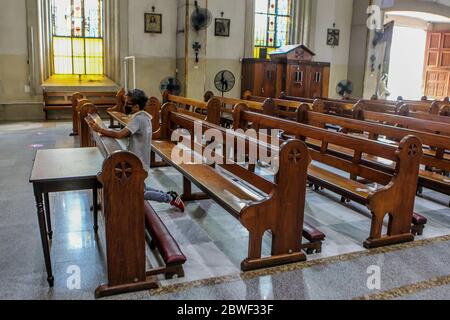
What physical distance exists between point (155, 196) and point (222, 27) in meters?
8.28

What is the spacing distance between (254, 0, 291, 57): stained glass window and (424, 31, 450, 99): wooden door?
6276 mm

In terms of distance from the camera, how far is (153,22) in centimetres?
1034

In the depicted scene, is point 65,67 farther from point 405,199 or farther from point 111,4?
point 405,199

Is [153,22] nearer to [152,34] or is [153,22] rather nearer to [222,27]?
[152,34]

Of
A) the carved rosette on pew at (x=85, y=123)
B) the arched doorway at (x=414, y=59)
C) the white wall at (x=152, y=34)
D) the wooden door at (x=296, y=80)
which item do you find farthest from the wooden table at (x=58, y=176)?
the arched doorway at (x=414, y=59)

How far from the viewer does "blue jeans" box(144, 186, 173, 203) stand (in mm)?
3525

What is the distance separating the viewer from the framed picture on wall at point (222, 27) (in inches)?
Answer: 429

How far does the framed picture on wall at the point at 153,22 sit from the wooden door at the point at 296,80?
337 centimetres

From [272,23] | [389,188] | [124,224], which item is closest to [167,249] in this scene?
[124,224]

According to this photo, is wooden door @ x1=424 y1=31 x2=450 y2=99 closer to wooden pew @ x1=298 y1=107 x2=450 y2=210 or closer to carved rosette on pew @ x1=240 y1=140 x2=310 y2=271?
wooden pew @ x1=298 y1=107 x2=450 y2=210

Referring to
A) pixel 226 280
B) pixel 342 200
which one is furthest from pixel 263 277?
pixel 342 200

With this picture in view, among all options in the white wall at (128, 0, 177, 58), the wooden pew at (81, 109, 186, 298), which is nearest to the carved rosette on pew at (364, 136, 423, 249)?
the wooden pew at (81, 109, 186, 298)

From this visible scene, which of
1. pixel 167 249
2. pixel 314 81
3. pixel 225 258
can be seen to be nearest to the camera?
pixel 167 249

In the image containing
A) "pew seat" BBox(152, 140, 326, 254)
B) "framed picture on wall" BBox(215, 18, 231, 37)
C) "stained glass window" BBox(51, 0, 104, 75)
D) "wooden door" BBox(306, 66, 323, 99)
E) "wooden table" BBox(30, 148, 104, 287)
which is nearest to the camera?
"wooden table" BBox(30, 148, 104, 287)
